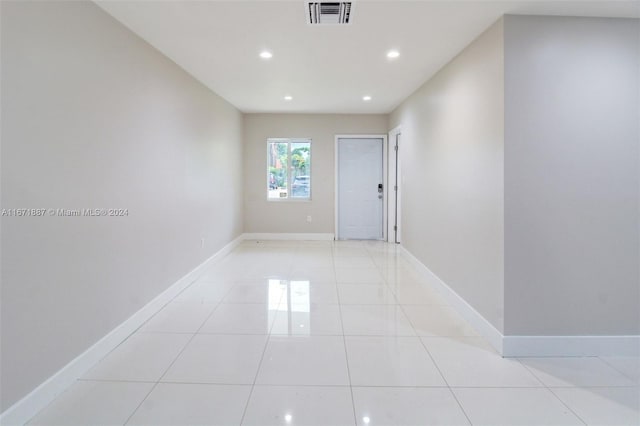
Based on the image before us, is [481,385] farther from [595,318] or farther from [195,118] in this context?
[195,118]

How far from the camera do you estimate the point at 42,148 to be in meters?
1.87

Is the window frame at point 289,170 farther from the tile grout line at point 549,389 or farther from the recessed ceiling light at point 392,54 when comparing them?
the tile grout line at point 549,389

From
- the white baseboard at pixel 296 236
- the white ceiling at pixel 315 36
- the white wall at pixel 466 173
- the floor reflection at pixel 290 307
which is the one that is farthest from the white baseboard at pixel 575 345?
the white baseboard at pixel 296 236

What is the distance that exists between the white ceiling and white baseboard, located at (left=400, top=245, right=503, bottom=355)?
7.32 ft

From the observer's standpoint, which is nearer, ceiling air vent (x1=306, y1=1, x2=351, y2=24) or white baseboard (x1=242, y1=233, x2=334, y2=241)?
ceiling air vent (x1=306, y1=1, x2=351, y2=24)

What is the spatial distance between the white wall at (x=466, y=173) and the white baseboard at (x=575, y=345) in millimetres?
226

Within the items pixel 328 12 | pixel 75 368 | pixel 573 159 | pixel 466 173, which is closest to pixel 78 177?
pixel 75 368

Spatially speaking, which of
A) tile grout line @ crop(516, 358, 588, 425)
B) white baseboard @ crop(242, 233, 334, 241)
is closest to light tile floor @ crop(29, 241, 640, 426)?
tile grout line @ crop(516, 358, 588, 425)

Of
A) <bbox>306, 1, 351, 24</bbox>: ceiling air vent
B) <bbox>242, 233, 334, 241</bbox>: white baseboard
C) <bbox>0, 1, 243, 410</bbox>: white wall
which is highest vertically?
<bbox>306, 1, 351, 24</bbox>: ceiling air vent

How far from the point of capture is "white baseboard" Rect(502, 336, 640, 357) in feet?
8.03

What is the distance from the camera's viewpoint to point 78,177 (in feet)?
7.07

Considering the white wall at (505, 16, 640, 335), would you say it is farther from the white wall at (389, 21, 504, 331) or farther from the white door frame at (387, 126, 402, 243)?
the white door frame at (387, 126, 402, 243)

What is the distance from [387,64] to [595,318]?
9.21ft

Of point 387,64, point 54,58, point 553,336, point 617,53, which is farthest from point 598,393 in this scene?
point 54,58
